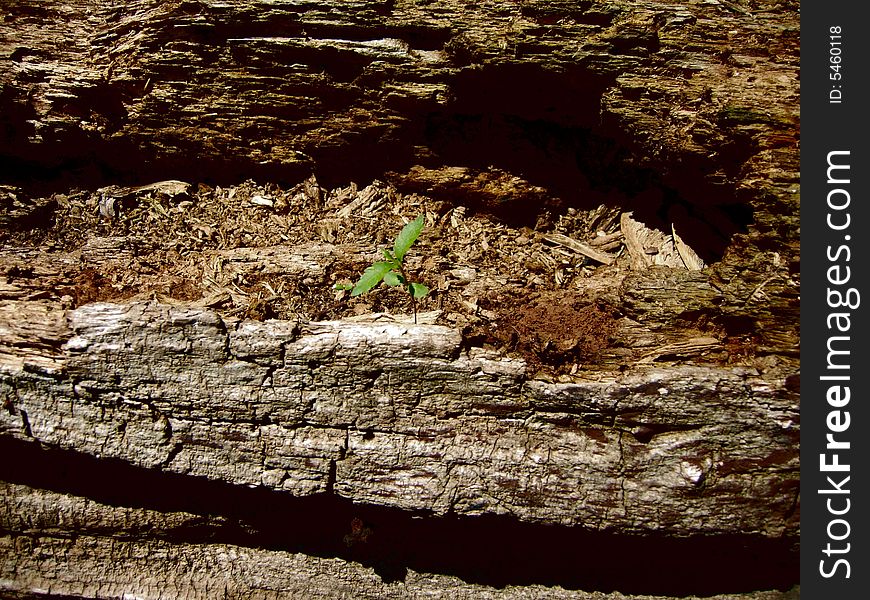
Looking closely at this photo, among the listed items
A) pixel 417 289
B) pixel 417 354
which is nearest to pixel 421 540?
pixel 417 354

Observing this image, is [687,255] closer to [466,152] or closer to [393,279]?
[466,152]

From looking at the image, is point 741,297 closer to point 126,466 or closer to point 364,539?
point 364,539

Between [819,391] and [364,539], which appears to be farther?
[364,539]

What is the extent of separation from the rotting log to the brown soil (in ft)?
0.20

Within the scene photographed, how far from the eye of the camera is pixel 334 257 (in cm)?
262

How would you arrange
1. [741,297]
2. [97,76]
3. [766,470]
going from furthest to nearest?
[97,76]
[741,297]
[766,470]

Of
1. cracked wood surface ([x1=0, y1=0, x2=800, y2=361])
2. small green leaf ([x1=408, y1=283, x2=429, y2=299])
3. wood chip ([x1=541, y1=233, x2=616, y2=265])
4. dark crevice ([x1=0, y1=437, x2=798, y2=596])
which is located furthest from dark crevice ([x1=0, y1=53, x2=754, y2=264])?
dark crevice ([x1=0, y1=437, x2=798, y2=596])

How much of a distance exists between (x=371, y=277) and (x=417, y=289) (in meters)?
0.21

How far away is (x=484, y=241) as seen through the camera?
2742 millimetres

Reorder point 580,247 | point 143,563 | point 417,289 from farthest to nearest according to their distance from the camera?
point 580,247 → point 143,563 → point 417,289

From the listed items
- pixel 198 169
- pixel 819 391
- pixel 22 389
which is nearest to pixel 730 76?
pixel 819 391

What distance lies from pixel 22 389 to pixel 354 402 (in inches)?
53.4

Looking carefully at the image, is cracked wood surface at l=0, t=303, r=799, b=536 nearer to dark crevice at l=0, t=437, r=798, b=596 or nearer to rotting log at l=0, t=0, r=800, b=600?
rotting log at l=0, t=0, r=800, b=600

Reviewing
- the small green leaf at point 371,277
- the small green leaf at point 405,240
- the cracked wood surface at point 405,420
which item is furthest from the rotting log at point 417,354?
the small green leaf at point 405,240
